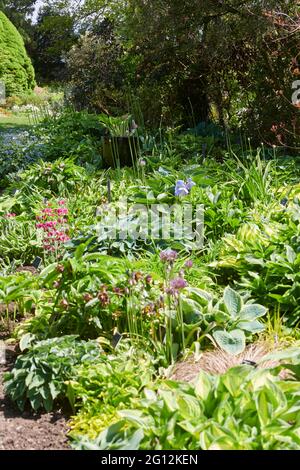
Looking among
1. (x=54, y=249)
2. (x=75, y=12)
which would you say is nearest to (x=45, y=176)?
(x=54, y=249)

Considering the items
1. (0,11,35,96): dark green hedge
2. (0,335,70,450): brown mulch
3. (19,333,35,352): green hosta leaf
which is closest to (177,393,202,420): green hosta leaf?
(0,335,70,450): brown mulch

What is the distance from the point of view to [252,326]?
3092 millimetres

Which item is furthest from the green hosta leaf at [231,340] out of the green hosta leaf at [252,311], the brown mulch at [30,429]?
the brown mulch at [30,429]

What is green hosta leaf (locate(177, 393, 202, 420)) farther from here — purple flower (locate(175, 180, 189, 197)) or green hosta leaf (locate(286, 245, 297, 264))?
purple flower (locate(175, 180, 189, 197))

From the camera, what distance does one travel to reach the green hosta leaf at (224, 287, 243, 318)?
319 centimetres

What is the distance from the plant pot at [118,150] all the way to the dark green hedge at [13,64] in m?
10.9

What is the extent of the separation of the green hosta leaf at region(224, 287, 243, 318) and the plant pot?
387 cm

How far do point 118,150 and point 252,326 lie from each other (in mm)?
4219

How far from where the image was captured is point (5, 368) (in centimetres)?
319

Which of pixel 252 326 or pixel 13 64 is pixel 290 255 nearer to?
pixel 252 326

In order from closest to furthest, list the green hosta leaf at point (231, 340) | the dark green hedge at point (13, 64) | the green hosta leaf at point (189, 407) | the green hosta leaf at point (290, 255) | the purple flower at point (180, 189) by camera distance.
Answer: the green hosta leaf at point (189, 407)
the green hosta leaf at point (231, 340)
the green hosta leaf at point (290, 255)
the purple flower at point (180, 189)
the dark green hedge at point (13, 64)

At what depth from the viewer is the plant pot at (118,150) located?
22.8ft

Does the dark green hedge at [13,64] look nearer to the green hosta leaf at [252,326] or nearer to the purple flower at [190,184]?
the purple flower at [190,184]
